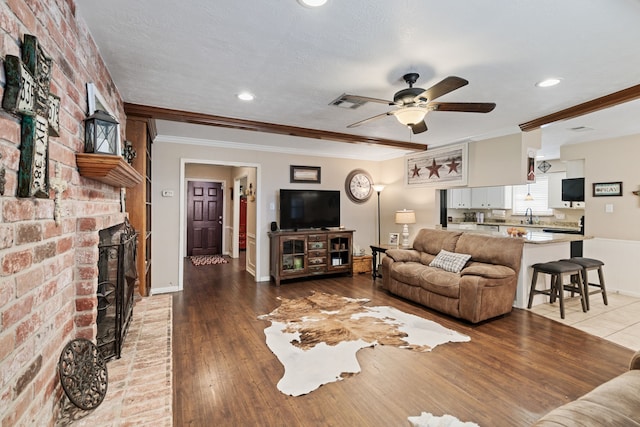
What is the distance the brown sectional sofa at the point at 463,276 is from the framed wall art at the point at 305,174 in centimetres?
201

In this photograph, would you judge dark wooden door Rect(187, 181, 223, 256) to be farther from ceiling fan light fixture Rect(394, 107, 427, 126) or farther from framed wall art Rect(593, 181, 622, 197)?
framed wall art Rect(593, 181, 622, 197)

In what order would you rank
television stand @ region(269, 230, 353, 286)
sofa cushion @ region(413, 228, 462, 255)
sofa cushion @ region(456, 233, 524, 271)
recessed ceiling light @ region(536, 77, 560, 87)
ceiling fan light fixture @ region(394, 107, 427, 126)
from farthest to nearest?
1. television stand @ region(269, 230, 353, 286)
2. sofa cushion @ region(413, 228, 462, 255)
3. sofa cushion @ region(456, 233, 524, 271)
4. recessed ceiling light @ region(536, 77, 560, 87)
5. ceiling fan light fixture @ region(394, 107, 427, 126)

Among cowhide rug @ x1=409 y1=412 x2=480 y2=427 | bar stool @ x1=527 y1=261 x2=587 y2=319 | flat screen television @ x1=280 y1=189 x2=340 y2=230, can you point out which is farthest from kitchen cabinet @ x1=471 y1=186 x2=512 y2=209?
cowhide rug @ x1=409 y1=412 x2=480 y2=427

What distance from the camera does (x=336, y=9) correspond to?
1.70 meters

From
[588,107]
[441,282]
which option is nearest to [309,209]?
[441,282]

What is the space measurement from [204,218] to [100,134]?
6.30 m

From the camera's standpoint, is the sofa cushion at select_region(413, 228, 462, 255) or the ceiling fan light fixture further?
the sofa cushion at select_region(413, 228, 462, 255)

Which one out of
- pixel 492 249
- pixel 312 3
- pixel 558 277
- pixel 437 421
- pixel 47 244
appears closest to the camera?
pixel 47 244

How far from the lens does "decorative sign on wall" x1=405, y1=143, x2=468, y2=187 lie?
469 centimetres

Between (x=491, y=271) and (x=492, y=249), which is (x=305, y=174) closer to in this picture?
(x=492, y=249)

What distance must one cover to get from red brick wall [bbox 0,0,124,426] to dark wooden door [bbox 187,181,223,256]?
5.91 metres

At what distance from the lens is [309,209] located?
550cm

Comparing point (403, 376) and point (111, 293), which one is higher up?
point (111, 293)

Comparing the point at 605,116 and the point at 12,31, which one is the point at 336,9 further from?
the point at 605,116
